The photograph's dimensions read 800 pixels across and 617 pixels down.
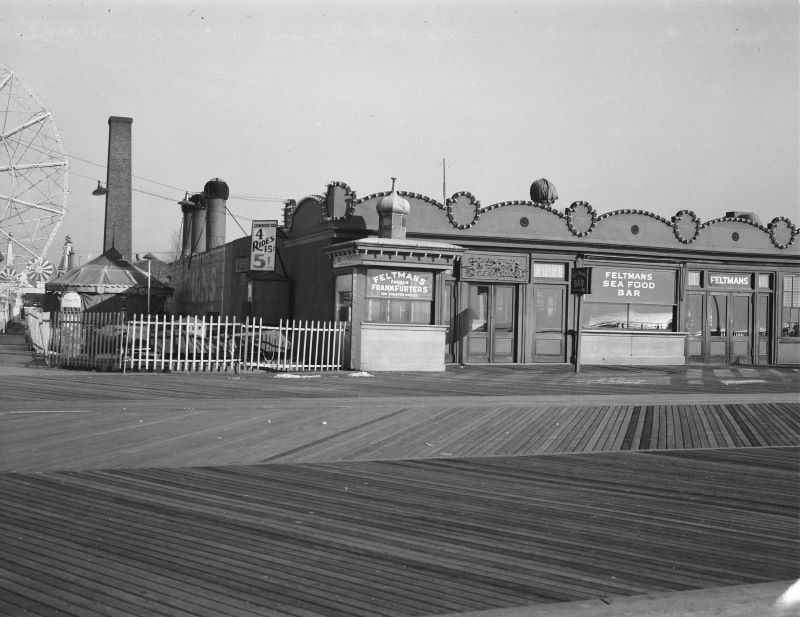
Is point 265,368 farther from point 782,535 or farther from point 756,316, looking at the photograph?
point 756,316

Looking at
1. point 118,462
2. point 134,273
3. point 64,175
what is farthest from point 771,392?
point 64,175

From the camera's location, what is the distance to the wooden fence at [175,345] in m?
18.5

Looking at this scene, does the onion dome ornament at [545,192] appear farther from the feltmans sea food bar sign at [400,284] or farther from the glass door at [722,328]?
the feltmans sea food bar sign at [400,284]

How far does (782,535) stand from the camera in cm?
618

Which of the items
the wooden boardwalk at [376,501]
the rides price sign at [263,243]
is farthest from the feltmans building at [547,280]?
the wooden boardwalk at [376,501]

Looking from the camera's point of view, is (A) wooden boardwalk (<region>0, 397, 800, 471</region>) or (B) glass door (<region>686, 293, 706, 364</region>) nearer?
(A) wooden boardwalk (<region>0, 397, 800, 471</region>)

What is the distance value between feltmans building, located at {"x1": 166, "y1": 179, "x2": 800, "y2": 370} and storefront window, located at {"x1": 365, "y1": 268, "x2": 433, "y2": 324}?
47 millimetres

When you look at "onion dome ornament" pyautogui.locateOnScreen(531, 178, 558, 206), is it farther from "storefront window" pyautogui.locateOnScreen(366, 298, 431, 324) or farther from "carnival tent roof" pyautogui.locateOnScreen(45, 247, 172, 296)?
"carnival tent roof" pyautogui.locateOnScreen(45, 247, 172, 296)

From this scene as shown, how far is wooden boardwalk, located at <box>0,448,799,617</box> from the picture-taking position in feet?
15.1

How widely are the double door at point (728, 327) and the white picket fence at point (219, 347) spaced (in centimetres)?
1240

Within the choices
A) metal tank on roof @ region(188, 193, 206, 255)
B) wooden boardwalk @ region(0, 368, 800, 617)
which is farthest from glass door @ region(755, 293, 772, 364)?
metal tank on roof @ region(188, 193, 206, 255)

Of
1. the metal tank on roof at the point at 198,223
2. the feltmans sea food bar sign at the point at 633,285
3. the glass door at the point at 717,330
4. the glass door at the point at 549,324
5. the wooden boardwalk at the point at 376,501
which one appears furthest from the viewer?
the metal tank on roof at the point at 198,223

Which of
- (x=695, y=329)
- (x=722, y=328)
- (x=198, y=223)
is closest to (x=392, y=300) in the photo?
(x=695, y=329)

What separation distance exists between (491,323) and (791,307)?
34.6ft
